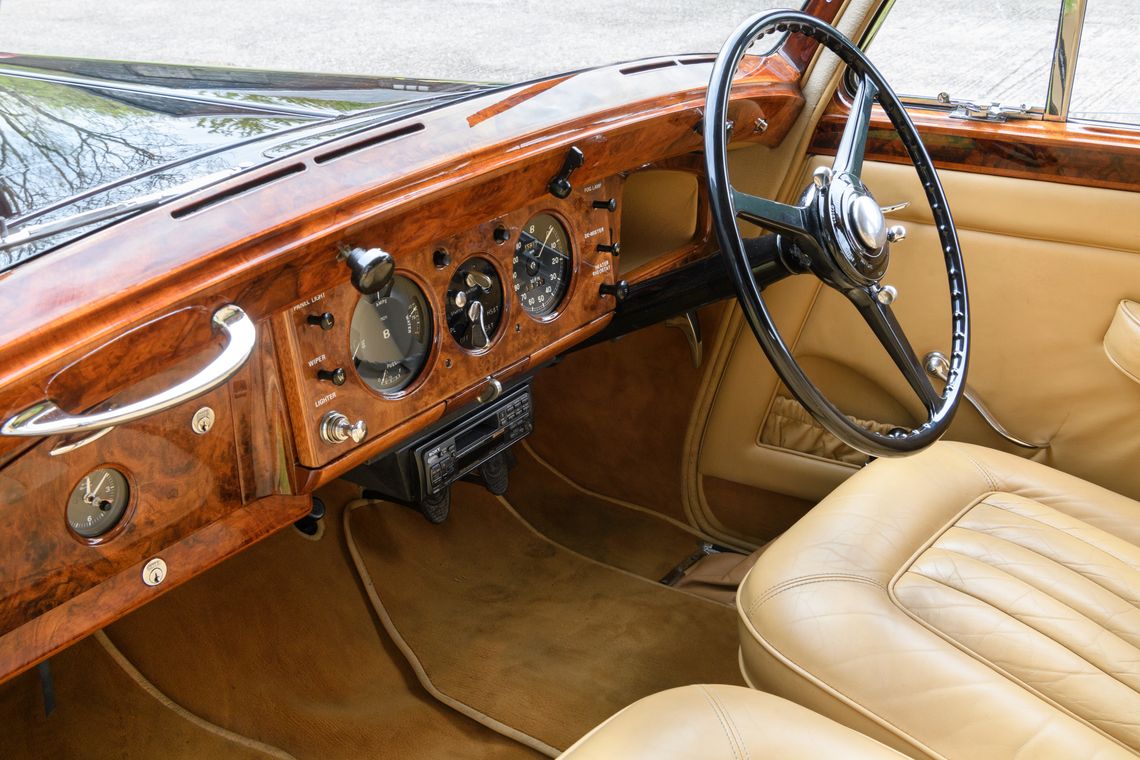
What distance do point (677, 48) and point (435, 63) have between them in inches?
18.4

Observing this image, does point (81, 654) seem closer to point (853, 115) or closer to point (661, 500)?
point (661, 500)

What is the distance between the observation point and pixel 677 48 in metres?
1.92

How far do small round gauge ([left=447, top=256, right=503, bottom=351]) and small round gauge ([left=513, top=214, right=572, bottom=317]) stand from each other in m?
0.06

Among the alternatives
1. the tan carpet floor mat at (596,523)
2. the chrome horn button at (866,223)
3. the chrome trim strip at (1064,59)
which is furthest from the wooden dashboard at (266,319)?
the tan carpet floor mat at (596,523)

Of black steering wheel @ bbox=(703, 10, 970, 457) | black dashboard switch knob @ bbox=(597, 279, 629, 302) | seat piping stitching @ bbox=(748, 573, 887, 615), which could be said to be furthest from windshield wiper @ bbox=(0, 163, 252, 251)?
seat piping stitching @ bbox=(748, 573, 887, 615)

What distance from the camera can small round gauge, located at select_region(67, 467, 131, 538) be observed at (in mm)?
1149

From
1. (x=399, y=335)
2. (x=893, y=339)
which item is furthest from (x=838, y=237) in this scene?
(x=399, y=335)

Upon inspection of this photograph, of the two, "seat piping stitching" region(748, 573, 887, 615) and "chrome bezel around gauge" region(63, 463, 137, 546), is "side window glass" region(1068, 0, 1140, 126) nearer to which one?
"seat piping stitching" region(748, 573, 887, 615)

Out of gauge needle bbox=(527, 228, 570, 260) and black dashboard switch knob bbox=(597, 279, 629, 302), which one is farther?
black dashboard switch knob bbox=(597, 279, 629, 302)

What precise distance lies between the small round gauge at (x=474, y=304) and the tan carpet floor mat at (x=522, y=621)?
738mm

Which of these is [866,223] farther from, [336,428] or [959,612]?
[336,428]

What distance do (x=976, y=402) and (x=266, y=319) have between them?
139cm

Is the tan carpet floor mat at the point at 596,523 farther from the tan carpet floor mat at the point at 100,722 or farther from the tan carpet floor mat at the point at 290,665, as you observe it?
the tan carpet floor mat at the point at 100,722

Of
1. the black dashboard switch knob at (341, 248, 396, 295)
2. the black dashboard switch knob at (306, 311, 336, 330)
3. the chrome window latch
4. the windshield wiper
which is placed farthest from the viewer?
the chrome window latch
